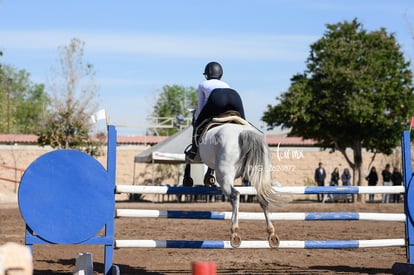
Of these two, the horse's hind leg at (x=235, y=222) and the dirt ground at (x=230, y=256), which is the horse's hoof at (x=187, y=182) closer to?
the dirt ground at (x=230, y=256)

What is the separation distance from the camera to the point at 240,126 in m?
7.50

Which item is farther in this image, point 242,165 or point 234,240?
point 242,165

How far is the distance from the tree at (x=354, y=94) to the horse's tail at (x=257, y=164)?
2331 cm

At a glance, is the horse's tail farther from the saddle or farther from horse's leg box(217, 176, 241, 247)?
the saddle

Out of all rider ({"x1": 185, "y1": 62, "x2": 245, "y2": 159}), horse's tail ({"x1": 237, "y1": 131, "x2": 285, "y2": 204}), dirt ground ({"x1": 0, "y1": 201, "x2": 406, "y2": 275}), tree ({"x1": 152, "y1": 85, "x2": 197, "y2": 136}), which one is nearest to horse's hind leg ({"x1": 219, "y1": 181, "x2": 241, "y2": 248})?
horse's tail ({"x1": 237, "y1": 131, "x2": 285, "y2": 204})

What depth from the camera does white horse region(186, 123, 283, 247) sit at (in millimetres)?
7082

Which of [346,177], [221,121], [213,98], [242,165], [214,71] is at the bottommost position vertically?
[346,177]

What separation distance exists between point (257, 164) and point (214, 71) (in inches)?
65.5

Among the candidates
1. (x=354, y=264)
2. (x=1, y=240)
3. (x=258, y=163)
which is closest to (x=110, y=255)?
(x=258, y=163)

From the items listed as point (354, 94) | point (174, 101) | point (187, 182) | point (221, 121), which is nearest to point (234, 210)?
point (221, 121)

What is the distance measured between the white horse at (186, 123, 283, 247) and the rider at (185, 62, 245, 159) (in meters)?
0.44

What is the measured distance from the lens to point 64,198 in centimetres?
720

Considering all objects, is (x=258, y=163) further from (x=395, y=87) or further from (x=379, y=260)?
(x=395, y=87)

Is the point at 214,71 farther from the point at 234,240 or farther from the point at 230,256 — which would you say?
the point at 230,256
